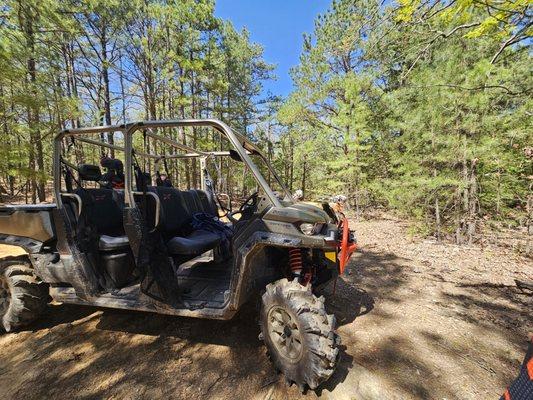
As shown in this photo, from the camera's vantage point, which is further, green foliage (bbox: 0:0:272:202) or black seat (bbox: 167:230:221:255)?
green foliage (bbox: 0:0:272:202)

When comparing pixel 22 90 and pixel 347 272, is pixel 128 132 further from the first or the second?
pixel 22 90

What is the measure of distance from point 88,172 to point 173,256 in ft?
4.68

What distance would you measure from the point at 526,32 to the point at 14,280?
23.1 feet

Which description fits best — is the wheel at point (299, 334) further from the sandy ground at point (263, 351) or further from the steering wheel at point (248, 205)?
the steering wheel at point (248, 205)

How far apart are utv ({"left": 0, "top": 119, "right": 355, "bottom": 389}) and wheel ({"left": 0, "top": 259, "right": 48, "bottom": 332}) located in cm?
1

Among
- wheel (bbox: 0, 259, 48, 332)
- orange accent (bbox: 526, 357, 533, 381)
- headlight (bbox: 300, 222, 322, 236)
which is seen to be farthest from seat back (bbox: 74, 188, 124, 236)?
orange accent (bbox: 526, 357, 533, 381)

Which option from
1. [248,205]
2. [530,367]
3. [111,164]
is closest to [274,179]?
[248,205]

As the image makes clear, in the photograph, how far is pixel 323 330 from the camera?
227 cm

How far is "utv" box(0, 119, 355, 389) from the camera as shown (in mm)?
2465

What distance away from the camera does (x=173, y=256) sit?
3.36m

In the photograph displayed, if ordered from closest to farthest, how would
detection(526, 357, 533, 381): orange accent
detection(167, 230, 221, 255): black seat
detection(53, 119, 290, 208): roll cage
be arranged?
detection(526, 357, 533, 381): orange accent
detection(53, 119, 290, 208): roll cage
detection(167, 230, 221, 255): black seat

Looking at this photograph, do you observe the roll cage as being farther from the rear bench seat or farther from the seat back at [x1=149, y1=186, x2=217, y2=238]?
the seat back at [x1=149, y1=186, x2=217, y2=238]

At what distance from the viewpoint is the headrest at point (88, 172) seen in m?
3.31

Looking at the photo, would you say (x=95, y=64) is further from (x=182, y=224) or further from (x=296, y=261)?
(x=296, y=261)
